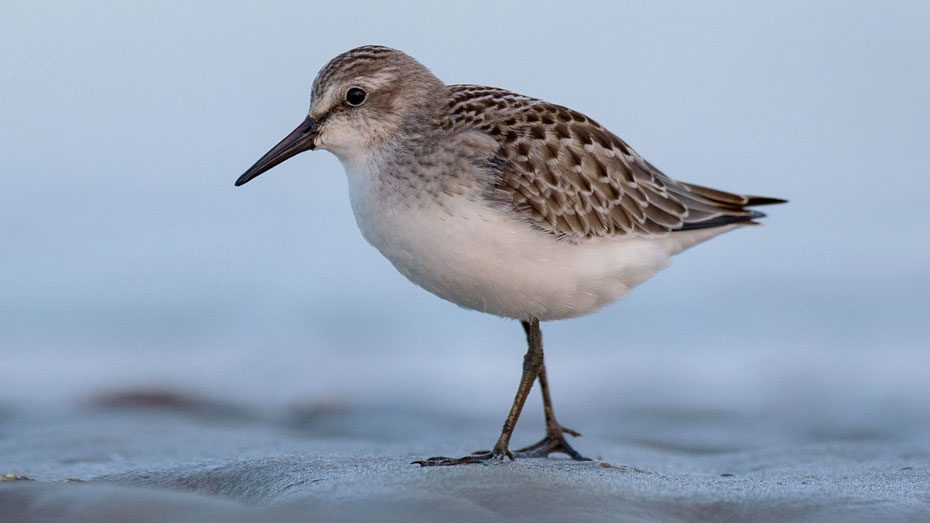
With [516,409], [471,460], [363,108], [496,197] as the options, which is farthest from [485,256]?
[363,108]

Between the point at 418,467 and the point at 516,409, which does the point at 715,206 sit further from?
the point at 418,467

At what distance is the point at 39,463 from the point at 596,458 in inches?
102

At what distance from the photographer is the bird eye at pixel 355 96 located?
577 centimetres

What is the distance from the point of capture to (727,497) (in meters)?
4.38

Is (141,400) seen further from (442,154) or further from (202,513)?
(202,513)

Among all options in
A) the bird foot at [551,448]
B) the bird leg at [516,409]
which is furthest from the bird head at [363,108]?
the bird foot at [551,448]

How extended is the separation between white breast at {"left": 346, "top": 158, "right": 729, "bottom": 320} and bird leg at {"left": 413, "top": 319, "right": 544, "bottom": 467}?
141mm

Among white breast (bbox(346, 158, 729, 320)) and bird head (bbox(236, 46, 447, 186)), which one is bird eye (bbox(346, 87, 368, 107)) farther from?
white breast (bbox(346, 158, 729, 320))

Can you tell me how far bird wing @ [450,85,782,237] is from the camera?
18.2ft

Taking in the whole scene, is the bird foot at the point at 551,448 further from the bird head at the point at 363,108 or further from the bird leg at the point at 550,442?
the bird head at the point at 363,108

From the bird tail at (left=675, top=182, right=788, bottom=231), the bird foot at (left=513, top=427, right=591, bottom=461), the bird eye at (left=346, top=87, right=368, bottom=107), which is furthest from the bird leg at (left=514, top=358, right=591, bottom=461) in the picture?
the bird eye at (left=346, top=87, right=368, bottom=107)

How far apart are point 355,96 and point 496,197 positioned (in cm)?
92

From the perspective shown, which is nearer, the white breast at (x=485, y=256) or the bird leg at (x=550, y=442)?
the white breast at (x=485, y=256)

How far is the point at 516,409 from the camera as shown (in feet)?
18.2
